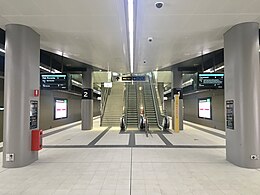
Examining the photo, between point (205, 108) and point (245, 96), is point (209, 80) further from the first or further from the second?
point (205, 108)

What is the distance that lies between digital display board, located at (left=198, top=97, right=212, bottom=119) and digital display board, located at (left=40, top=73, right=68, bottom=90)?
30.6 ft

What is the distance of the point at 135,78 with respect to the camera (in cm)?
1290

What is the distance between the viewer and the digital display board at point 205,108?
44.5ft

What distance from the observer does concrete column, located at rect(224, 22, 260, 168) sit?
4.74 meters

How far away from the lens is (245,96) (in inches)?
189

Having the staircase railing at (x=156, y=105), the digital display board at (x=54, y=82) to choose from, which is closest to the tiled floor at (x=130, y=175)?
the digital display board at (x=54, y=82)

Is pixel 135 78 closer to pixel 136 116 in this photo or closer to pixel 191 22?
pixel 136 116

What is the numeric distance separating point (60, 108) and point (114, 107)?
4.31 meters

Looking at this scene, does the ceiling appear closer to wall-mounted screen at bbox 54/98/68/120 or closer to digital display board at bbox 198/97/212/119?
wall-mounted screen at bbox 54/98/68/120

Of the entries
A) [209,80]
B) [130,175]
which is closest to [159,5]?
[130,175]

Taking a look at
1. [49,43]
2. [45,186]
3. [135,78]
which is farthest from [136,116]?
[45,186]

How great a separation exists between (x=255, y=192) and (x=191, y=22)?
362 centimetres

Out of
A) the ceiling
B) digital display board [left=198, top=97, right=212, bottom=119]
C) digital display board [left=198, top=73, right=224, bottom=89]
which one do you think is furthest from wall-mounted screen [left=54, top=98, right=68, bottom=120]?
digital display board [left=198, top=97, right=212, bottom=119]

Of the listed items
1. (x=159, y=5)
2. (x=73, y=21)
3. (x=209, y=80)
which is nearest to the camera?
(x=159, y=5)
